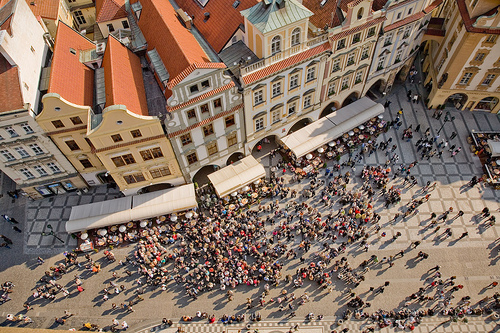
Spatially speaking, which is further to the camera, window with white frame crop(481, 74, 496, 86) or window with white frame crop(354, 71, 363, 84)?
window with white frame crop(354, 71, 363, 84)

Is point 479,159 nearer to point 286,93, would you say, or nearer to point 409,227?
point 409,227

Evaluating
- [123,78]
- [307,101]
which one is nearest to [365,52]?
[307,101]

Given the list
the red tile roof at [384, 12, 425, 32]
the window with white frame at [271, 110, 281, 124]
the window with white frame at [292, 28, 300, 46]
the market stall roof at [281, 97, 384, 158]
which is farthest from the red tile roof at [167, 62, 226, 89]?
the red tile roof at [384, 12, 425, 32]

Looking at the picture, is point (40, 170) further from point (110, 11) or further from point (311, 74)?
point (311, 74)

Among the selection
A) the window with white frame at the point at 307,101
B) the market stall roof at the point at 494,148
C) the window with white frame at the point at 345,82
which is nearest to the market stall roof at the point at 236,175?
the window with white frame at the point at 307,101

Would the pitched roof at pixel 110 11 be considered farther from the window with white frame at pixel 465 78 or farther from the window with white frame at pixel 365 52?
the window with white frame at pixel 465 78

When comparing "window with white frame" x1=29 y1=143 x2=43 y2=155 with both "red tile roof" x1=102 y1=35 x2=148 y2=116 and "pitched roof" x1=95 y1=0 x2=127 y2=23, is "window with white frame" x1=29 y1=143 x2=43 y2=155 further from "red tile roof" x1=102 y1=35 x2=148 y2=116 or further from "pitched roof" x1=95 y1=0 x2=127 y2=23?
"pitched roof" x1=95 y1=0 x2=127 y2=23

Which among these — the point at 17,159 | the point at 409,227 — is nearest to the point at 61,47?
the point at 17,159
